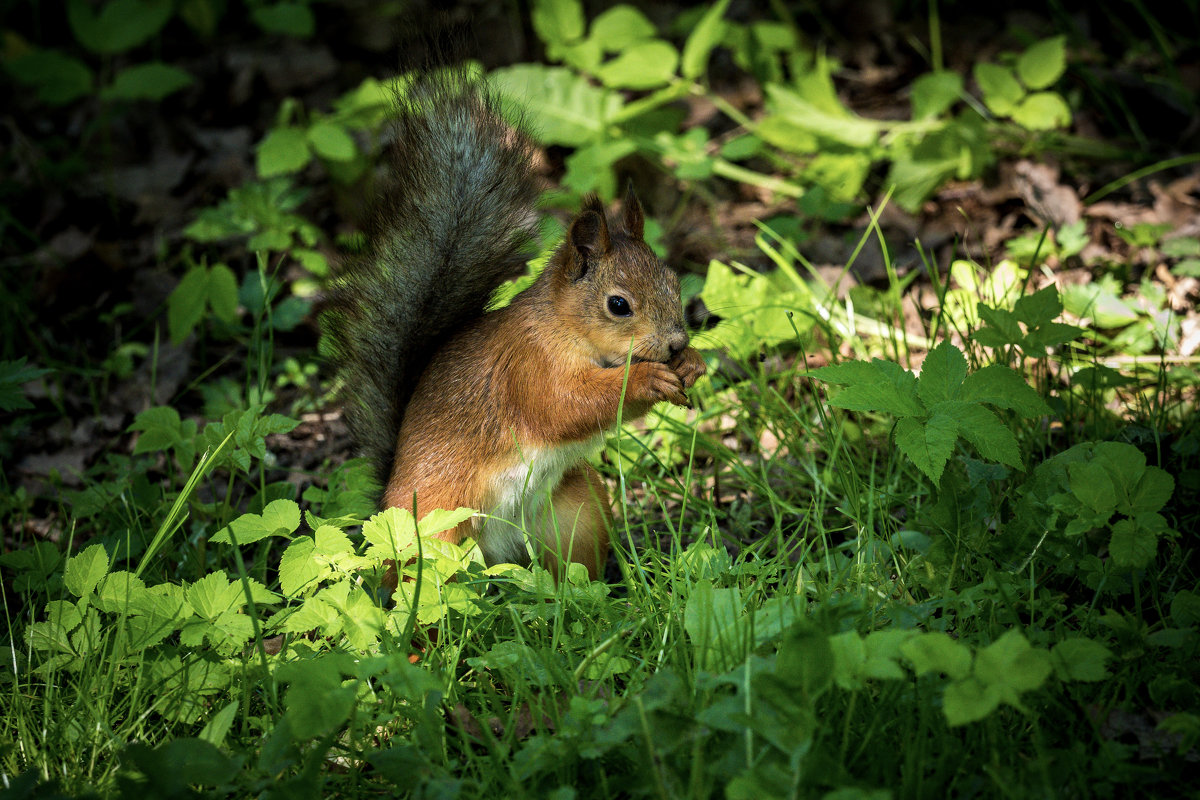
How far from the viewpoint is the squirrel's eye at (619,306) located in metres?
1.88

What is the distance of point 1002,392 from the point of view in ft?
5.31

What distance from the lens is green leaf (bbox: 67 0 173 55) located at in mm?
3443

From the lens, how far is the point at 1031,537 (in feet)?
5.51

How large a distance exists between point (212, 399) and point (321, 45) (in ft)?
7.37

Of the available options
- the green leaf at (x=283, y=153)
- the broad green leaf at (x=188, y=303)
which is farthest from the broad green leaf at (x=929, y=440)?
Answer: the green leaf at (x=283, y=153)

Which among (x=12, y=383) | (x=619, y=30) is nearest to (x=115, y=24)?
(x=619, y=30)

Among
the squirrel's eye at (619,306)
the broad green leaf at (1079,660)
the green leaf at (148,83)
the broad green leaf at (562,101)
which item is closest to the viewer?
the broad green leaf at (1079,660)

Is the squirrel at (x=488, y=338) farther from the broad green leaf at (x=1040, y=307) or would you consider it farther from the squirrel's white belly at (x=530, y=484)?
the broad green leaf at (x=1040, y=307)

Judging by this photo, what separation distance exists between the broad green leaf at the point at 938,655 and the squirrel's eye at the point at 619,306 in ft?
2.90

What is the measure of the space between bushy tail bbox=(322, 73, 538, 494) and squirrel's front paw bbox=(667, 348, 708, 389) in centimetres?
42

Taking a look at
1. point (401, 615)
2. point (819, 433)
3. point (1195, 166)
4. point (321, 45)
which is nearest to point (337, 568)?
point (401, 615)

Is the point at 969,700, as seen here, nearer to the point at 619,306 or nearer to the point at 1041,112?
the point at 619,306

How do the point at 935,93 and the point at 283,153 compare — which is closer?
the point at 283,153

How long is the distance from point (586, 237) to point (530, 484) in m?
0.50
